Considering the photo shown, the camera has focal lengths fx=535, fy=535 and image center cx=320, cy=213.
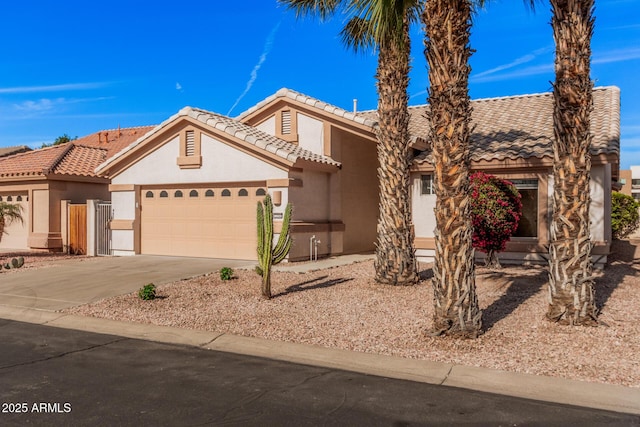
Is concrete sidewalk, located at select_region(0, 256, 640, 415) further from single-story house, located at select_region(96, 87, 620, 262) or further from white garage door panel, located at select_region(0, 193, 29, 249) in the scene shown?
white garage door panel, located at select_region(0, 193, 29, 249)

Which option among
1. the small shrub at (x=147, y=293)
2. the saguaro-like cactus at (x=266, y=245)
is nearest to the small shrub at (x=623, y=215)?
the saguaro-like cactus at (x=266, y=245)

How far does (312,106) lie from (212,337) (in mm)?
11910

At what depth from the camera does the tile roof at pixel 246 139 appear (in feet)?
53.3

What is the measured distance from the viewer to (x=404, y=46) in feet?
40.1

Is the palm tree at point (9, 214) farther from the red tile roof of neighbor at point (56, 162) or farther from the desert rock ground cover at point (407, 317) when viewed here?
the desert rock ground cover at point (407, 317)

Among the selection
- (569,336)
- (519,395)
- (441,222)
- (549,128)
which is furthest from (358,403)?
(549,128)

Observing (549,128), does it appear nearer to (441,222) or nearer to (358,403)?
(441,222)

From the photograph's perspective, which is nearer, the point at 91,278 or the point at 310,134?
the point at 91,278

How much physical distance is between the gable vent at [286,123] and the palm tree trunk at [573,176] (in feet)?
40.4

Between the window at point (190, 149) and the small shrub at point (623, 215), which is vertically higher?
the window at point (190, 149)

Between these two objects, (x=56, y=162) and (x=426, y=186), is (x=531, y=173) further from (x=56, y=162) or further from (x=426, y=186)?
(x=56, y=162)

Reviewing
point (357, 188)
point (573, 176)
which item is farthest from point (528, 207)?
point (573, 176)

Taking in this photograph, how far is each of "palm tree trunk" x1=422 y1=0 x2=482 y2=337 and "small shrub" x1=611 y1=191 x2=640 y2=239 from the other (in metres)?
17.2

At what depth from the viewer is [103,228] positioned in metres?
19.8
